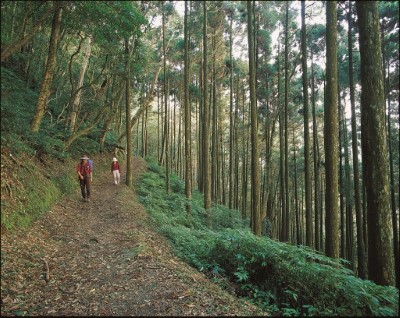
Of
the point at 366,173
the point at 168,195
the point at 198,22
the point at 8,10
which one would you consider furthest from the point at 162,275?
the point at 198,22

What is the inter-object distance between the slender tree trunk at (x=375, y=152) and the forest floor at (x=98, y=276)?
2.11m

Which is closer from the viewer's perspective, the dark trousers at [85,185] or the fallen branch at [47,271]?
the fallen branch at [47,271]

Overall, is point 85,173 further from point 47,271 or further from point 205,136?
point 47,271

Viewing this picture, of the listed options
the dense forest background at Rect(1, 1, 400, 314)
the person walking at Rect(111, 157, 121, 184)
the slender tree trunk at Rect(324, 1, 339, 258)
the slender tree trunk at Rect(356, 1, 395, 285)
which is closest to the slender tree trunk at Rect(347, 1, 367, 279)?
the dense forest background at Rect(1, 1, 400, 314)

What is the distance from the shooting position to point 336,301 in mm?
4551

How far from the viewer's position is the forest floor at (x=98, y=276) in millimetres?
3955

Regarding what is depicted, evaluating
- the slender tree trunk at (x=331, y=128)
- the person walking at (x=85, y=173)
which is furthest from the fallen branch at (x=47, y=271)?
the slender tree trunk at (x=331, y=128)

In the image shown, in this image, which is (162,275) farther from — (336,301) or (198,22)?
(198,22)

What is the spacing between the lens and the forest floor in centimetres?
396

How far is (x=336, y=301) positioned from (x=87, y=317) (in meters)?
3.93

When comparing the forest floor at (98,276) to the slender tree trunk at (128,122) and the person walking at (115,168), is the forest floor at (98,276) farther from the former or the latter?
the slender tree trunk at (128,122)

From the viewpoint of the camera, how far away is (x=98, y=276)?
16.4 feet

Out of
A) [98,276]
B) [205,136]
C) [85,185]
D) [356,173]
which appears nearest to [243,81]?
[205,136]

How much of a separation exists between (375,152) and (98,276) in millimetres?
5255
